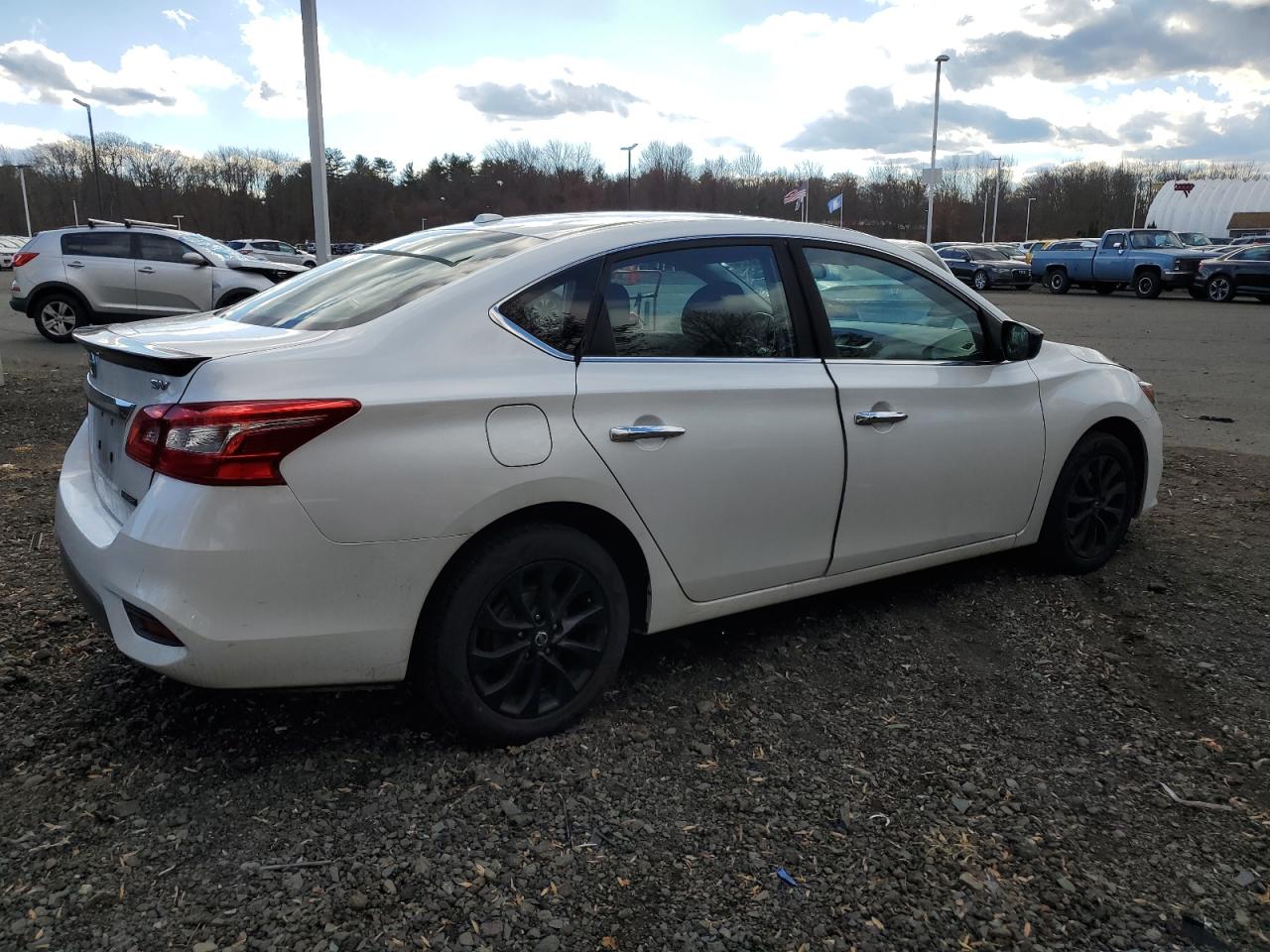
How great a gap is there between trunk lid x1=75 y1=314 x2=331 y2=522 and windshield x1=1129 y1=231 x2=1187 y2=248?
1226 inches

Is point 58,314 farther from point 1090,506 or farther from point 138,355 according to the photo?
point 1090,506

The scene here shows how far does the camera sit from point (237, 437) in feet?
8.27

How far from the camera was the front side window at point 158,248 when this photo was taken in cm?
1452

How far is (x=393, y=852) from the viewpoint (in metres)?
2.58

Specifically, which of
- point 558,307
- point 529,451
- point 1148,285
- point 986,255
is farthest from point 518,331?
point 986,255

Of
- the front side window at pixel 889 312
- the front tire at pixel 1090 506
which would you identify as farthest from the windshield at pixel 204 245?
the front tire at pixel 1090 506

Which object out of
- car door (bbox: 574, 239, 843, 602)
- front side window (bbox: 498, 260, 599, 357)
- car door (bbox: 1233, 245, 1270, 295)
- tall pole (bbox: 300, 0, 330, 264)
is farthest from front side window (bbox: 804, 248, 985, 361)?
car door (bbox: 1233, 245, 1270, 295)

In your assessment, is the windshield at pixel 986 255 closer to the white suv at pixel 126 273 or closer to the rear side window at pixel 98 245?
the white suv at pixel 126 273

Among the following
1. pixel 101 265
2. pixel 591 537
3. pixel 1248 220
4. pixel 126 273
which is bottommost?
pixel 591 537

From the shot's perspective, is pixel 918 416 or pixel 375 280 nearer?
pixel 375 280

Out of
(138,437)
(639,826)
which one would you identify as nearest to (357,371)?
(138,437)

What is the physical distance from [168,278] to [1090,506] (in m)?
13.6

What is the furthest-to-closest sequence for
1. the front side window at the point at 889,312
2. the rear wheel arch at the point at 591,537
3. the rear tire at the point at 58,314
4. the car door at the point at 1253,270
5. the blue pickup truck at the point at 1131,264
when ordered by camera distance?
the blue pickup truck at the point at 1131,264 → the car door at the point at 1253,270 → the rear tire at the point at 58,314 → the front side window at the point at 889,312 → the rear wheel arch at the point at 591,537

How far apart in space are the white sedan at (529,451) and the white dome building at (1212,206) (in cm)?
7015
